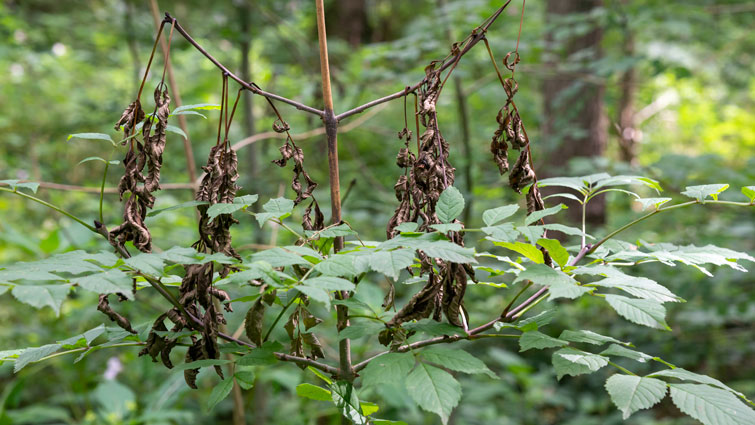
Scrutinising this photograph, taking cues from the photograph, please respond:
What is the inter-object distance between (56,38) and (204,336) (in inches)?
147

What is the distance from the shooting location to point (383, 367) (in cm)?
85

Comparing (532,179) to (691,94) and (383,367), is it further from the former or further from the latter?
(691,94)

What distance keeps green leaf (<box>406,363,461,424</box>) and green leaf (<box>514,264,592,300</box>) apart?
0.19 metres

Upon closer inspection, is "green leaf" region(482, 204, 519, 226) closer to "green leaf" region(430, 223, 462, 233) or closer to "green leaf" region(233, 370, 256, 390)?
"green leaf" region(430, 223, 462, 233)

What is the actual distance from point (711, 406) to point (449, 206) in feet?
1.67

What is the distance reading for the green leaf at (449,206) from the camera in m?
0.90

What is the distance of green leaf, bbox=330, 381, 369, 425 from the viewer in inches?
36.8

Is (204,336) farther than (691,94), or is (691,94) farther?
(691,94)

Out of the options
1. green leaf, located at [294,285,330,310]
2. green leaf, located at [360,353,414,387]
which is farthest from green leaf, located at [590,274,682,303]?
green leaf, located at [294,285,330,310]

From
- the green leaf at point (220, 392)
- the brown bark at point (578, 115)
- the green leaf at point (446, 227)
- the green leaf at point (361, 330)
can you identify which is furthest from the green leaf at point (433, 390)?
the brown bark at point (578, 115)

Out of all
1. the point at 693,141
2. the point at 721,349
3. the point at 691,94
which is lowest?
the point at 721,349

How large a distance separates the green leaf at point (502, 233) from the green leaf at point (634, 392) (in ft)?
0.96

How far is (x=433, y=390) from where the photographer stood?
810mm

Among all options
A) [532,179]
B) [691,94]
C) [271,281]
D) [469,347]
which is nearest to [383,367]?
[271,281]
